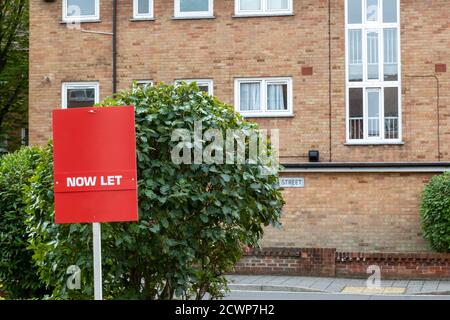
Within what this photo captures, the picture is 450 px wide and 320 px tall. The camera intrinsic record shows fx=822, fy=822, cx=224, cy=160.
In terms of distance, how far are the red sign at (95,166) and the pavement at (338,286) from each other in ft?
35.2

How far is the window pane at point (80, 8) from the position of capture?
23.5 m

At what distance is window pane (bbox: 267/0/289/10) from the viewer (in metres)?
22.4

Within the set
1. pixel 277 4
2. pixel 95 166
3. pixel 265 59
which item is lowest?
pixel 95 166

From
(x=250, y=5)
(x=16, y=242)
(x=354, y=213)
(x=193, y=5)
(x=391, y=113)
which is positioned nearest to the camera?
(x=16, y=242)

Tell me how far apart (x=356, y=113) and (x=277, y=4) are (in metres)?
3.69

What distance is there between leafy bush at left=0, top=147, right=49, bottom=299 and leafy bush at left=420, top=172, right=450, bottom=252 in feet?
36.2

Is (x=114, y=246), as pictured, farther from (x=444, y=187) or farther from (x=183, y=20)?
(x=183, y=20)

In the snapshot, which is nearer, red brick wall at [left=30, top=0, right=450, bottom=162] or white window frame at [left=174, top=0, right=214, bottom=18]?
red brick wall at [left=30, top=0, right=450, bottom=162]

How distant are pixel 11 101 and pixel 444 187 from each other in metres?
16.0

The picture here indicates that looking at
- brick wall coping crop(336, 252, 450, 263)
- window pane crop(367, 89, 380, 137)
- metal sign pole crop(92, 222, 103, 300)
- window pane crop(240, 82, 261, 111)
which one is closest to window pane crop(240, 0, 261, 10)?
window pane crop(240, 82, 261, 111)

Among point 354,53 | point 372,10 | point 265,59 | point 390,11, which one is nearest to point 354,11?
point 372,10

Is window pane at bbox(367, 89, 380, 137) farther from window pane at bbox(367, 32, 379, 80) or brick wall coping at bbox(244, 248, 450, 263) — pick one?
brick wall coping at bbox(244, 248, 450, 263)

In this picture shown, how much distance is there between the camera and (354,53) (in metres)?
22.1

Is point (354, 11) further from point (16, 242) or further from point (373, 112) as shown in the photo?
point (16, 242)
